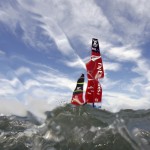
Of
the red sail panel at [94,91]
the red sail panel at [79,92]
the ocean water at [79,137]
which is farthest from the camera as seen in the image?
the red sail panel at [94,91]

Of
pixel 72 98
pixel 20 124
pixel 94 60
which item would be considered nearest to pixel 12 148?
pixel 20 124

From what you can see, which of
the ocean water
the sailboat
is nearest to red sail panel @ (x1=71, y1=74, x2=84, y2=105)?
the sailboat

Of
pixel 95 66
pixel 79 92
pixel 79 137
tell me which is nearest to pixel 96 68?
pixel 95 66

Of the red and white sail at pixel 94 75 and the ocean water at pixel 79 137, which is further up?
the red and white sail at pixel 94 75

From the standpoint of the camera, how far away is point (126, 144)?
16156 millimetres

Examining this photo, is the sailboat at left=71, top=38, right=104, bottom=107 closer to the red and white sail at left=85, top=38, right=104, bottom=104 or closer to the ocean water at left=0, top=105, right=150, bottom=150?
the red and white sail at left=85, top=38, right=104, bottom=104

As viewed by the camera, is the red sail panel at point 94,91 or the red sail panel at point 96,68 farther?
the red sail panel at point 94,91

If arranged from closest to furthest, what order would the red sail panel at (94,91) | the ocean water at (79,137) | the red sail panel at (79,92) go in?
the ocean water at (79,137)
the red sail panel at (79,92)
the red sail panel at (94,91)

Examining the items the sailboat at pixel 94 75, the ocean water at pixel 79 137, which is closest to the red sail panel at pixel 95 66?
the sailboat at pixel 94 75

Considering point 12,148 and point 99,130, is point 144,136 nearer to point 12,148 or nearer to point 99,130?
point 99,130

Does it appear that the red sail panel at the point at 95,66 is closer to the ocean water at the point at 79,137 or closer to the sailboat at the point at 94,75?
the sailboat at the point at 94,75

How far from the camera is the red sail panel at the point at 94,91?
5112cm

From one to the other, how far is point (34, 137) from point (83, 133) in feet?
11.6

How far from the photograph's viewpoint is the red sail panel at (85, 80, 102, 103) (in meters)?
51.1
